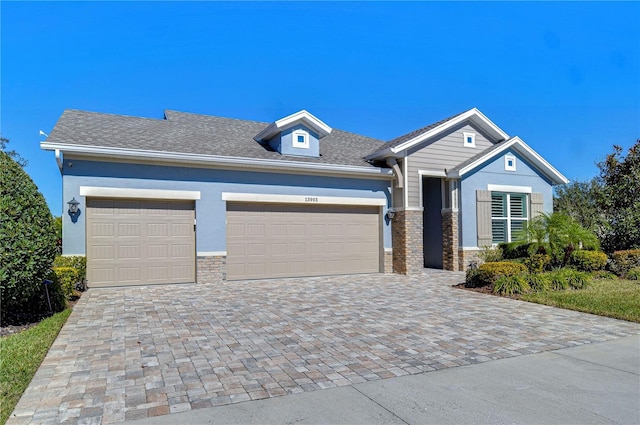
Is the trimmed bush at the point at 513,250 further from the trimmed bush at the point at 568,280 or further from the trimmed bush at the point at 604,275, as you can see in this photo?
the trimmed bush at the point at 568,280

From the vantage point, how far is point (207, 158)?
1147cm

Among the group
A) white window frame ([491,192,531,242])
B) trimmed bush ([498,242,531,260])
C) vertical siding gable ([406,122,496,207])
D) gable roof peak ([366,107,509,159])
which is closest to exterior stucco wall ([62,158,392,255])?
vertical siding gable ([406,122,496,207])

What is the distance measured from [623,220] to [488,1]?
1072 cm

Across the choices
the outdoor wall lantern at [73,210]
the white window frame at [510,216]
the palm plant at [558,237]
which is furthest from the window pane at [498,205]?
the outdoor wall lantern at [73,210]

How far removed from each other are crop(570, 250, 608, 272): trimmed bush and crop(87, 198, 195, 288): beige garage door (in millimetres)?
11302

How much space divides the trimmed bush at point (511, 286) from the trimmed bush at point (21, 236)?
9313 mm

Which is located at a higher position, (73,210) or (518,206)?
(518,206)

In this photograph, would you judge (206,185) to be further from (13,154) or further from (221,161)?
(13,154)

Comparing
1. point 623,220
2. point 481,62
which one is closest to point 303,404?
point 481,62

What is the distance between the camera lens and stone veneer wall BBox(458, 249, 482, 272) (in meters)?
14.5

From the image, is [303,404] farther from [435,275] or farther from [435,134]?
[435,134]

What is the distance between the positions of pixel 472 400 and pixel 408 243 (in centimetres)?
1005

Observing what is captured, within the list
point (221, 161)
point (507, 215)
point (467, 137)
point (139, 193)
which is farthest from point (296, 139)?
point (507, 215)

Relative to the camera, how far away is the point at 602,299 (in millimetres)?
8688
